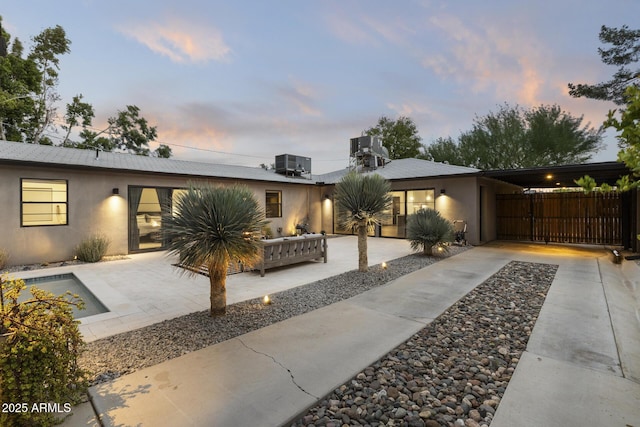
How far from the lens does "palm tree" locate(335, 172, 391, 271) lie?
21.9ft

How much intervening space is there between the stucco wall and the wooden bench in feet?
8.53

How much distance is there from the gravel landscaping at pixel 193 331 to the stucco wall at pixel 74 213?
14.4 feet

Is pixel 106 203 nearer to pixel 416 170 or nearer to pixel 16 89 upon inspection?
pixel 416 170

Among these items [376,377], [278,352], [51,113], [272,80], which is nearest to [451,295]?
[376,377]

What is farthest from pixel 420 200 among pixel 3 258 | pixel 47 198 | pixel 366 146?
pixel 47 198

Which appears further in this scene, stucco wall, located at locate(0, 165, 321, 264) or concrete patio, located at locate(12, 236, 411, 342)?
stucco wall, located at locate(0, 165, 321, 264)

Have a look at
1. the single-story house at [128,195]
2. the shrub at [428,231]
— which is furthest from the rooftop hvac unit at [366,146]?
the shrub at [428,231]

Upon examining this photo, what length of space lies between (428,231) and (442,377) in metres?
6.36

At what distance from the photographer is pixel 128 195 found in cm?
942

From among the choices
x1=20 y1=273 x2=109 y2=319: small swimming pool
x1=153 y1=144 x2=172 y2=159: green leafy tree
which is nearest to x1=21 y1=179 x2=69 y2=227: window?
x1=20 y1=273 x2=109 y2=319: small swimming pool

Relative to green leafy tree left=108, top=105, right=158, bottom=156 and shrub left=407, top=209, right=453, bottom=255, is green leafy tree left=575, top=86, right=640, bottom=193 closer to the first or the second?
shrub left=407, top=209, right=453, bottom=255

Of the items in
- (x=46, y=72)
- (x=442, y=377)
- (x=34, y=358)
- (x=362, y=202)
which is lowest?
(x=442, y=377)

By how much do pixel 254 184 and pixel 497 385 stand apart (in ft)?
37.9

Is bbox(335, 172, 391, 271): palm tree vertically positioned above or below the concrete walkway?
above
